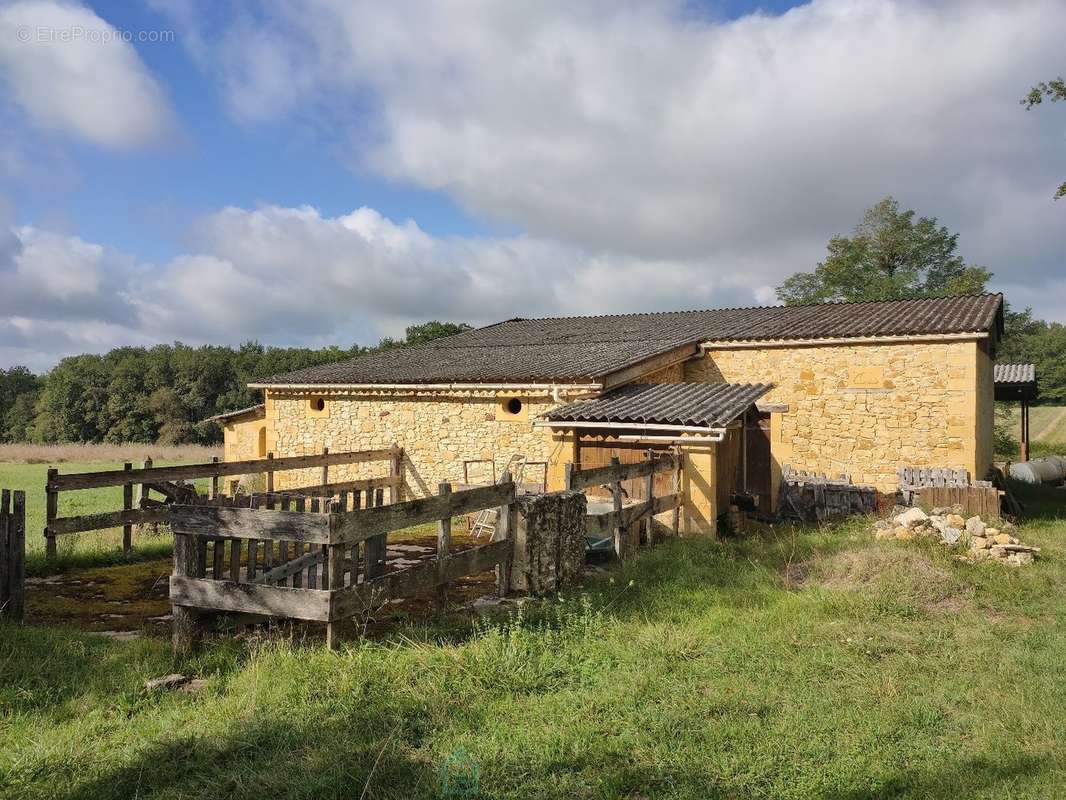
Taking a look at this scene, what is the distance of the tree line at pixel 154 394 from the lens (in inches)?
1955

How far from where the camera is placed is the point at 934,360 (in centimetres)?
1316

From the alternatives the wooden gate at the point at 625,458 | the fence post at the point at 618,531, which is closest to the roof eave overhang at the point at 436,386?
the wooden gate at the point at 625,458

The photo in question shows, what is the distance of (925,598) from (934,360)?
7826mm

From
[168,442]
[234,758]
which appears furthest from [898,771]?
[168,442]

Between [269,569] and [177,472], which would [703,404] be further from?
[177,472]

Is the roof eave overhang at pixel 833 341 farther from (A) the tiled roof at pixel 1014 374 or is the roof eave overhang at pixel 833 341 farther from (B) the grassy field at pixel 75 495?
(B) the grassy field at pixel 75 495

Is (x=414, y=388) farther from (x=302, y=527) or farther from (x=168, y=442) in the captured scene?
(x=168, y=442)

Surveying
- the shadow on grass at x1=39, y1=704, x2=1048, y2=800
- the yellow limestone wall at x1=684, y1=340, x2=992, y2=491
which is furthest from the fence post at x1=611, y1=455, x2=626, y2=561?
the yellow limestone wall at x1=684, y1=340, x2=992, y2=491

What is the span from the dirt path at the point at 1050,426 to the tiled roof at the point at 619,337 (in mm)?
22648

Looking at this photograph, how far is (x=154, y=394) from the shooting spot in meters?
49.4

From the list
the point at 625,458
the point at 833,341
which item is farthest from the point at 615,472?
the point at 833,341

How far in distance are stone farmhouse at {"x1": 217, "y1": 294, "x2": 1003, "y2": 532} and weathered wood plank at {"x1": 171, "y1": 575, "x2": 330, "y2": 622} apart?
666cm

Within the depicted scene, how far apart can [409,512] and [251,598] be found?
4.41ft

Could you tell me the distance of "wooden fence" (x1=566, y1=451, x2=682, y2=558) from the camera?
8.18 metres
